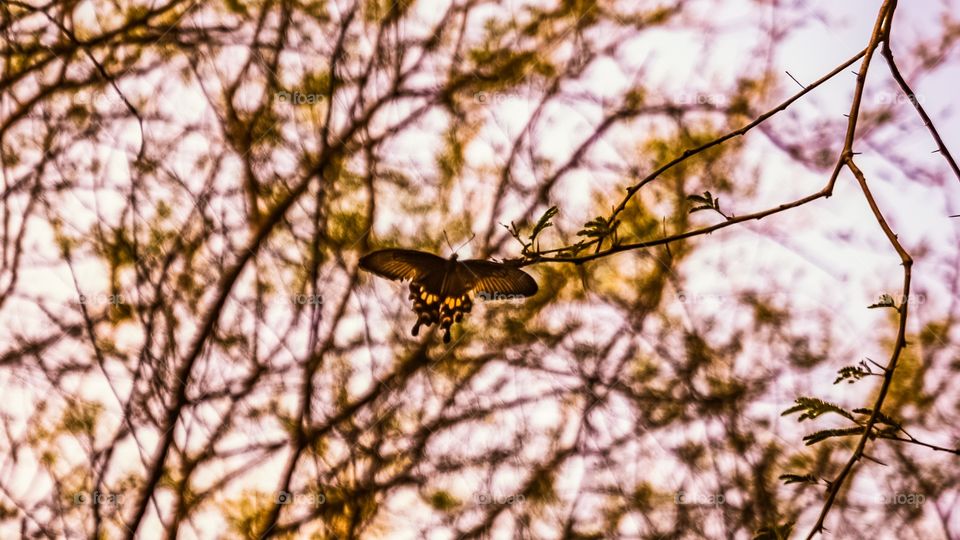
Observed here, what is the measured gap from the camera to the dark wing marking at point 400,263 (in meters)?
1.01

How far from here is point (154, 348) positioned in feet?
6.06

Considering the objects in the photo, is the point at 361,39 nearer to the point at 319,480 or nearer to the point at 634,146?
the point at 634,146

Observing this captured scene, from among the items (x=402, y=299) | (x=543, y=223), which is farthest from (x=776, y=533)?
(x=402, y=299)

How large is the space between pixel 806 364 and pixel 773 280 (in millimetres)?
209

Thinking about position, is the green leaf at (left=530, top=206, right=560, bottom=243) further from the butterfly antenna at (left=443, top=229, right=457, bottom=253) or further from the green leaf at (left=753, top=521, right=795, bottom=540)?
the butterfly antenna at (left=443, top=229, right=457, bottom=253)

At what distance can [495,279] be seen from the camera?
1037 mm

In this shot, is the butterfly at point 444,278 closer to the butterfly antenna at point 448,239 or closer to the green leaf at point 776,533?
the green leaf at point 776,533

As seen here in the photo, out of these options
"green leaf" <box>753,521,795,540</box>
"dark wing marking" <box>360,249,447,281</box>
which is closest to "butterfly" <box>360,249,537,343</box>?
"dark wing marking" <box>360,249,447,281</box>

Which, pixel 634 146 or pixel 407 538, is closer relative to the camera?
pixel 407 538

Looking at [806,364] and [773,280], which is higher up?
[773,280]

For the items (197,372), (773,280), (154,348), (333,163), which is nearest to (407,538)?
(197,372)

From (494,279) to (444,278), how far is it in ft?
0.26

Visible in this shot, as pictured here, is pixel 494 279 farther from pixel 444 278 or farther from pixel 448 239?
pixel 448 239

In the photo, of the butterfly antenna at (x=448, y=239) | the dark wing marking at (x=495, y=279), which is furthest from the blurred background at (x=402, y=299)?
the dark wing marking at (x=495, y=279)
